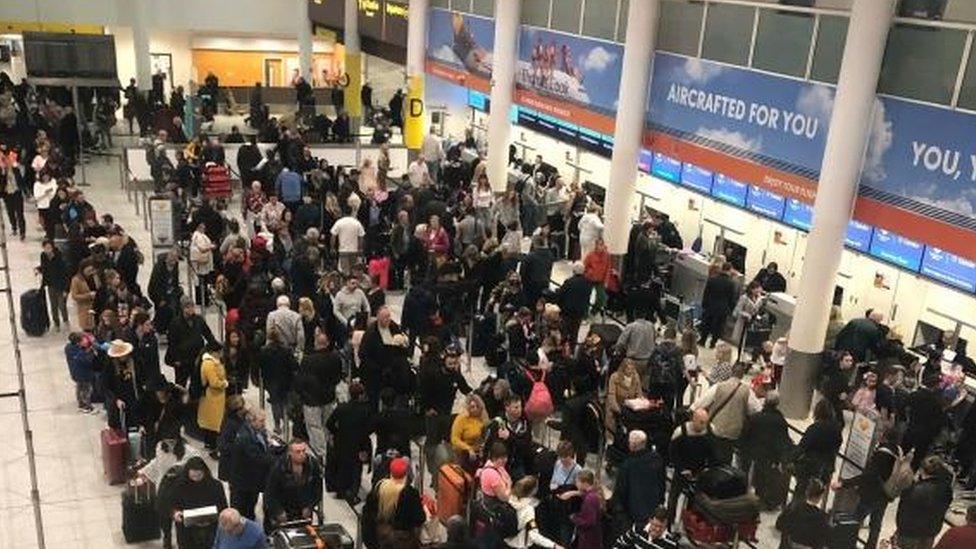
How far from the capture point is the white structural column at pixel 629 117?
50.8ft

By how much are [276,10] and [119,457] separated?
24177 mm

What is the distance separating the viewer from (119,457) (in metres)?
9.66

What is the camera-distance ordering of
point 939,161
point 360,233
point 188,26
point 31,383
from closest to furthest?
1. point 939,161
2. point 31,383
3. point 360,233
4. point 188,26

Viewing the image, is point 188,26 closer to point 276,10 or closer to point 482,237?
point 276,10

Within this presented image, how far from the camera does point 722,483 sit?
8.09 m

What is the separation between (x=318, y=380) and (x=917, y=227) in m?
7.14

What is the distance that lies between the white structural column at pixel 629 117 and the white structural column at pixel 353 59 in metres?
13.6

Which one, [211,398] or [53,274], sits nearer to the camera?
[211,398]

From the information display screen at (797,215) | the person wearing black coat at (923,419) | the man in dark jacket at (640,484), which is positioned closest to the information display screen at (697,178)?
the information display screen at (797,215)

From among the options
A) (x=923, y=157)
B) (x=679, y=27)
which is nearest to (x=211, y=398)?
(x=923, y=157)

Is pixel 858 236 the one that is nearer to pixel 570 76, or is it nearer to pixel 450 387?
pixel 450 387

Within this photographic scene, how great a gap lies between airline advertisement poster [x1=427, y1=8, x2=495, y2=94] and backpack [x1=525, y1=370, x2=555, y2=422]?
12884 mm

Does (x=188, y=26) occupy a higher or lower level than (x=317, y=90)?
higher

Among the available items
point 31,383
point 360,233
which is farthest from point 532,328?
point 31,383
